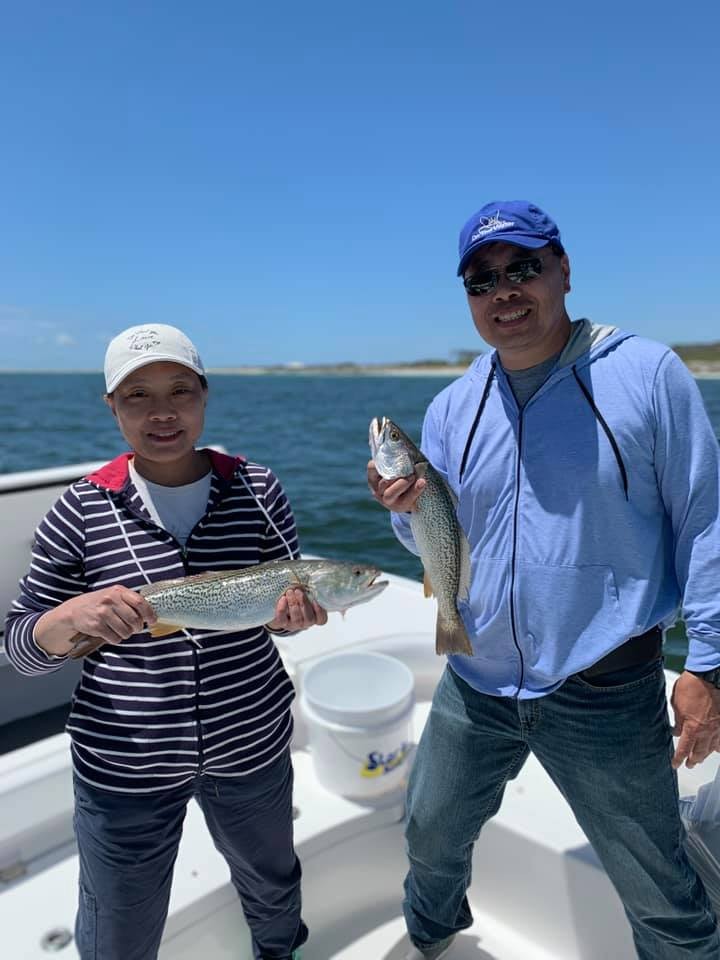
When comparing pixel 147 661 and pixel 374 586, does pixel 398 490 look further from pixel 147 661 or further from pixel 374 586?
pixel 147 661

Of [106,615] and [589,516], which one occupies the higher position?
[589,516]

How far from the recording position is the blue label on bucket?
3.32 m

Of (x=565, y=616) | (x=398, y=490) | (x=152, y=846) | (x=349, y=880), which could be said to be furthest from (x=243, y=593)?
(x=349, y=880)

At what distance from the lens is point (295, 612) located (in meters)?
2.15

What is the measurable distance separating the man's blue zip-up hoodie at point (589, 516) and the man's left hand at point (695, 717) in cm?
8

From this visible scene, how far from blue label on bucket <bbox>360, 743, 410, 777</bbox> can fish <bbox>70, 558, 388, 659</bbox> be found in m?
1.44

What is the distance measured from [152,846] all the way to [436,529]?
4.52 ft

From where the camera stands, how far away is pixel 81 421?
3231 cm

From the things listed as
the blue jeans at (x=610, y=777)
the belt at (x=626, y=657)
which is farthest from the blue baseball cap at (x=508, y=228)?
the blue jeans at (x=610, y=777)

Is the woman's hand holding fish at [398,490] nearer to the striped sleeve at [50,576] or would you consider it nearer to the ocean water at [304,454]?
the striped sleeve at [50,576]

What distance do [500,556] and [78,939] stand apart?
1.93m

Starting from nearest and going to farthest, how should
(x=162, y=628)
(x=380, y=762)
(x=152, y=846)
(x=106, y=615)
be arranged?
(x=106, y=615), (x=162, y=628), (x=152, y=846), (x=380, y=762)

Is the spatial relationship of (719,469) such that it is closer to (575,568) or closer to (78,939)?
(575,568)

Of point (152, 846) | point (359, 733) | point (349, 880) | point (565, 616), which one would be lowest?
point (349, 880)
